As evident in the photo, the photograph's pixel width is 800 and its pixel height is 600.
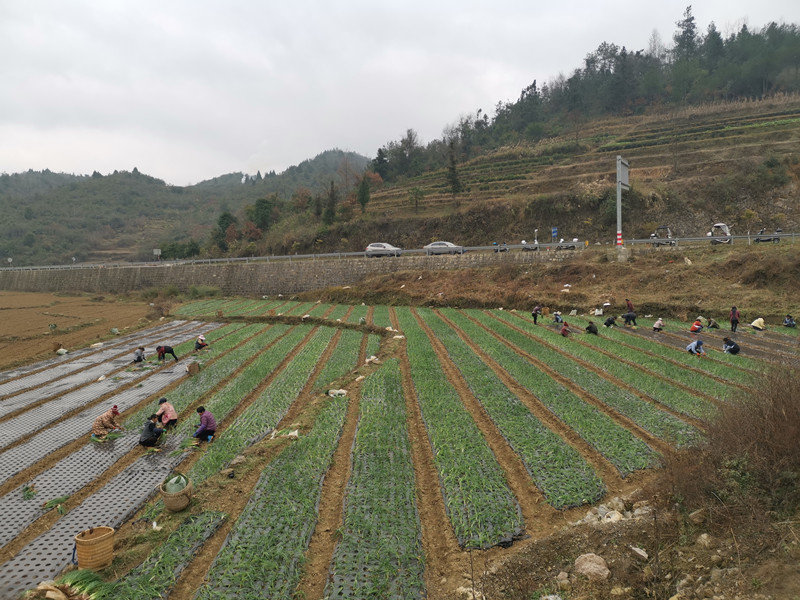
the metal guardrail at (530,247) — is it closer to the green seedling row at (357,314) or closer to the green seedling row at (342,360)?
the green seedling row at (357,314)

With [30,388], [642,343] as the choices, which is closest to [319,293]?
[30,388]

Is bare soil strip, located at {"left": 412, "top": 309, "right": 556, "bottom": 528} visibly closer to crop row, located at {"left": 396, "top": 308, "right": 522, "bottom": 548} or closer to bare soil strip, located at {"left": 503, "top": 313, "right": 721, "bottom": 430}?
crop row, located at {"left": 396, "top": 308, "right": 522, "bottom": 548}

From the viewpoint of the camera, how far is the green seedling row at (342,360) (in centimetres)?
1612

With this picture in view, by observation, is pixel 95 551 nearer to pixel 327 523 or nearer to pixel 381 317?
pixel 327 523

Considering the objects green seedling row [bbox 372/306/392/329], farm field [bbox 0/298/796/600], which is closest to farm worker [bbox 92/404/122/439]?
farm field [bbox 0/298/796/600]

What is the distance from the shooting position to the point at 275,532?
273 inches

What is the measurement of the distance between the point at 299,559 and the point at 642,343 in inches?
703

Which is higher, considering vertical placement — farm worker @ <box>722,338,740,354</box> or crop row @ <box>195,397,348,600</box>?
farm worker @ <box>722,338,740,354</box>

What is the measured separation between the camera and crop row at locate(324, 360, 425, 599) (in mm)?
5816

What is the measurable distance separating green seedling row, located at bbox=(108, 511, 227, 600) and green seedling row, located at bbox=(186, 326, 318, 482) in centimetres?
205

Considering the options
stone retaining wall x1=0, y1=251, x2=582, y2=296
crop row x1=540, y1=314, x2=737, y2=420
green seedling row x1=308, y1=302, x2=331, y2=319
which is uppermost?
stone retaining wall x1=0, y1=251, x2=582, y2=296

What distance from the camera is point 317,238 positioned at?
194 feet

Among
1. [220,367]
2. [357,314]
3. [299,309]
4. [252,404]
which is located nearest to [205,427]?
[252,404]

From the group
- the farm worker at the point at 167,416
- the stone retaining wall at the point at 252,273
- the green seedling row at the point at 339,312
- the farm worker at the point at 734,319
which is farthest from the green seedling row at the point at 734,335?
the farm worker at the point at 167,416
